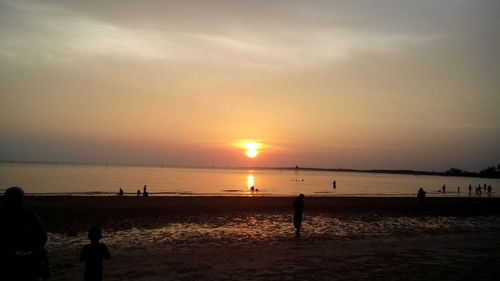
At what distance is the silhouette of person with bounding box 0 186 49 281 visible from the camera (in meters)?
5.56

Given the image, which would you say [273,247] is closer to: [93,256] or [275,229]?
[275,229]

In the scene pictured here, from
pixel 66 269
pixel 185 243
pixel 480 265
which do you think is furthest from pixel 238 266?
pixel 480 265

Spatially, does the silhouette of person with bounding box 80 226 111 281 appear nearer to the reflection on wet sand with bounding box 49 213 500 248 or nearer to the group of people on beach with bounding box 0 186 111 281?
the group of people on beach with bounding box 0 186 111 281

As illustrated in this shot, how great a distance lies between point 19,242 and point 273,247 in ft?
36.2

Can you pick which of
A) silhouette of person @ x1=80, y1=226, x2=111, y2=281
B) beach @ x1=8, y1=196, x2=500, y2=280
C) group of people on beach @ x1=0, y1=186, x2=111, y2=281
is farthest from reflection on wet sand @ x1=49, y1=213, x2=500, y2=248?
group of people on beach @ x1=0, y1=186, x2=111, y2=281

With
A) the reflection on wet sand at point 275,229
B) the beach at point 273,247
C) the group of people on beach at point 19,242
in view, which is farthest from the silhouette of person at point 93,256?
the reflection on wet sand at point 275,229

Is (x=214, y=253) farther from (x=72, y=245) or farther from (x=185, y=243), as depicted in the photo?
(x=72, y=245)

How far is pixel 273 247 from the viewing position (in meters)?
15.7

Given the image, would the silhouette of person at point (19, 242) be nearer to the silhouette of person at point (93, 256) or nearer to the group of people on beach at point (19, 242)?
the group of people on beach at point (19, 242)

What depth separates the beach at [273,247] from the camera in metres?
11.4

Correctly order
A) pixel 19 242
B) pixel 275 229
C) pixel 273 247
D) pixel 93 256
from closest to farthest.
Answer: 1. pixel 19 242
2. pixel 93 256
3. pixel 273 247
4. pixel 275 229

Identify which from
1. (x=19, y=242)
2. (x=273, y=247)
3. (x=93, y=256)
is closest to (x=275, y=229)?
(x=273, y=247)

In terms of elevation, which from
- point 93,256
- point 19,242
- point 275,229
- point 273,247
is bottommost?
point 275,229

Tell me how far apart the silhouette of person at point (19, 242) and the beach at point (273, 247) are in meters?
5.30
